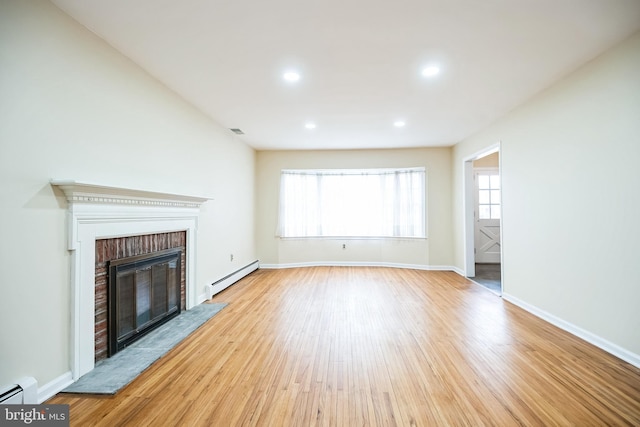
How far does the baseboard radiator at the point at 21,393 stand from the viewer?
1.56m

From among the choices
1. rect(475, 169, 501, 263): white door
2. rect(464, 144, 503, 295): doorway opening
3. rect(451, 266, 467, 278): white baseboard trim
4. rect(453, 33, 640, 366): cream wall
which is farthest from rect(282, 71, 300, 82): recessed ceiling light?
rect(475, 169, 501, 263): white door

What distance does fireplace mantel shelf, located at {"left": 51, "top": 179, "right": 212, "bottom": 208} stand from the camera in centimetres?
192

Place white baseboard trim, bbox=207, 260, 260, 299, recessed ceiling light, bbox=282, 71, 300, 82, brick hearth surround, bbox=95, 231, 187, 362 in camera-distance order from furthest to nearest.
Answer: white baseboard trim, bbox=207, 260, 260, 299, recessed ceiling light, bbox=282, 71, 300, 82, brick hearth surround, bbox=95, 231, 187, 362

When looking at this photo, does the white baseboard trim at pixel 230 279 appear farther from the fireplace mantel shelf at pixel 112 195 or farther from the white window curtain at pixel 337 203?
the fireplace mantel shelf at pixel 112 195

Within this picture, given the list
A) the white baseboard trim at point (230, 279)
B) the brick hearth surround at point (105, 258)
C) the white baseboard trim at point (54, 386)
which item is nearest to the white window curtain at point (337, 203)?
the white baseboard trim at point (230, 279)

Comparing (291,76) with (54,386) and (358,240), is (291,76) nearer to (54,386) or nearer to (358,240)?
(54,386)

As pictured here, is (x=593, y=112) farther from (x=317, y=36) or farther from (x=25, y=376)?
(x=25, y=376)

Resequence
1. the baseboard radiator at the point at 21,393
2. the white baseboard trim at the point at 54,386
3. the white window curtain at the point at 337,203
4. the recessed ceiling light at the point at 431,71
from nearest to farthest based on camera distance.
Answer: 1. the baseboard radiator at the point at 21,393
2. the white baseboard trim at the point at 54,386
3. the recessed ceiling light at the point at 431,71
4. the white window curtain at the point at 337,203

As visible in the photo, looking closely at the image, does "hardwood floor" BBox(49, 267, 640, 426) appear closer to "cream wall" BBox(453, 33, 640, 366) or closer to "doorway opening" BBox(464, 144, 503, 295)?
"cream wall" BBox(453, 33, 640, 366)

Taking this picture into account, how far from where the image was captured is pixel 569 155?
2859 millimetres

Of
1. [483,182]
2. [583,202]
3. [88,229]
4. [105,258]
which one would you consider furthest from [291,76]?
[483,182]

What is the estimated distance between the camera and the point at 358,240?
6.38 metres

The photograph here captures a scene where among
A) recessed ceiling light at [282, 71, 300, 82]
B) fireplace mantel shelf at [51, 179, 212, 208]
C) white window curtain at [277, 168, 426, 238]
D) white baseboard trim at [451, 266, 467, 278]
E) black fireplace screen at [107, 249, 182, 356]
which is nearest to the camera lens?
fireplace mantel shelf at [51, 179, 212, 208]

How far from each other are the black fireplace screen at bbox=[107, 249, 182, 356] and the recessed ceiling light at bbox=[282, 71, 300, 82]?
7.32ft
